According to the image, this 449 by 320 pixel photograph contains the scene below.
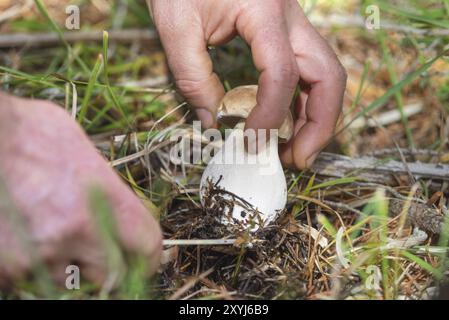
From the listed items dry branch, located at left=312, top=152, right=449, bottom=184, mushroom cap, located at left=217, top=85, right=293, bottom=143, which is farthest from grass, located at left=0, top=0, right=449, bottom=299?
mushroom cap, located at left=217, top=85, right=293, bottom=143

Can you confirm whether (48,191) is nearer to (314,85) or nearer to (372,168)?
(314,85)

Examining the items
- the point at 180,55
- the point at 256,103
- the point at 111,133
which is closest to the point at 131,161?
the point at 111,133

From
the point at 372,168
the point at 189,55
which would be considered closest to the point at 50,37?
the point at 189,55

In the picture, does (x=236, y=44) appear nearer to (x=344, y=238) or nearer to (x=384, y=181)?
(x=384, y=181)

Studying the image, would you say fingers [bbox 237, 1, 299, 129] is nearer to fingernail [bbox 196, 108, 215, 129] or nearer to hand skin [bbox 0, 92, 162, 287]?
fingernail [bbox 196, 108, 215, 129]

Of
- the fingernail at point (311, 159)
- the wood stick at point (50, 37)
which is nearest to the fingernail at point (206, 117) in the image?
the fingernail at point (311, 159)

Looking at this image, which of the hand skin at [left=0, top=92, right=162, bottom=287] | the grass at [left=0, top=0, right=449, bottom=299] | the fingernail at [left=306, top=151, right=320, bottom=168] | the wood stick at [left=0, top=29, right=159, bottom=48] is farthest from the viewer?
the wood stick at [left=0, top=29, right=159, bottom=48]

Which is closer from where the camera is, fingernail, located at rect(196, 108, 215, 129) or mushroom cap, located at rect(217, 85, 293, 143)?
mushroom cap, located at rect(217, 85, 293, 143)
